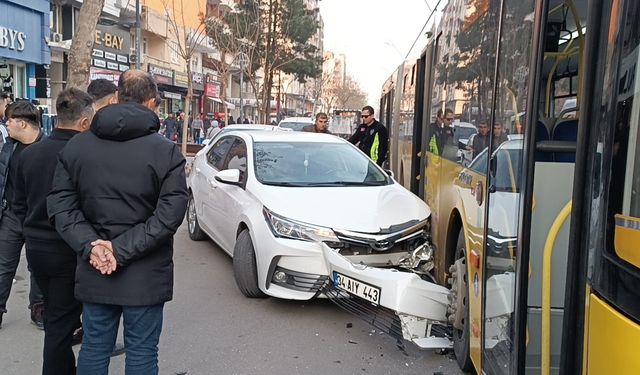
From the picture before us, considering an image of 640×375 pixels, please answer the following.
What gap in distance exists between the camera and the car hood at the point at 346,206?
17.6ft

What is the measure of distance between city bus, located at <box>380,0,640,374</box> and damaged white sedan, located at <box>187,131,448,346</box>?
27cm

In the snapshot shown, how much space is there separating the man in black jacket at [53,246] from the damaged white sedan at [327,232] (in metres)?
2.02

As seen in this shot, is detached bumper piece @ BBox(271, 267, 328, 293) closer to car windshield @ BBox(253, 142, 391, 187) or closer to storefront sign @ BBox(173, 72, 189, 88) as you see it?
car windshield @ BBox(253, 142, 391, 187)

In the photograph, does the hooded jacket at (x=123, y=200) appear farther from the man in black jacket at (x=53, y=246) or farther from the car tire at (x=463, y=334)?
the car tire at (x=463, y=334)

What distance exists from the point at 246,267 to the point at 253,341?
3.26 feet

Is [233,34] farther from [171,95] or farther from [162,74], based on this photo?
[171,95]

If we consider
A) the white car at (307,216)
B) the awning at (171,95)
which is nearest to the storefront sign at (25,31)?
the white car at (307,216)

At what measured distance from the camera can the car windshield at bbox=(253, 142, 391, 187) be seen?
634cm

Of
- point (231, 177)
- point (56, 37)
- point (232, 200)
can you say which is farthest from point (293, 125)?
point (231, 177)

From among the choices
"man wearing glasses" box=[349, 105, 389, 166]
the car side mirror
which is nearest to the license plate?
the car side mirror

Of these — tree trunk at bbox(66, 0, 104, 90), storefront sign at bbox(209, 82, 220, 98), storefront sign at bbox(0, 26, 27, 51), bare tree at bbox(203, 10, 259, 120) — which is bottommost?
tree trunk at bbox(66, 0, 104, 90)

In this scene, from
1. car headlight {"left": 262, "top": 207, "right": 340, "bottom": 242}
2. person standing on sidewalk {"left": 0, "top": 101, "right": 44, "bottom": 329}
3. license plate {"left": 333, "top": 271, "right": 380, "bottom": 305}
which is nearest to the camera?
license plate {"left": 333, "top": 271, "right": 380, "bottom": 305}

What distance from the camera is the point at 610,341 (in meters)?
1.77

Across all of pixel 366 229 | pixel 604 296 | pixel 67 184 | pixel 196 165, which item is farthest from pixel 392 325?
pixel 196 165
